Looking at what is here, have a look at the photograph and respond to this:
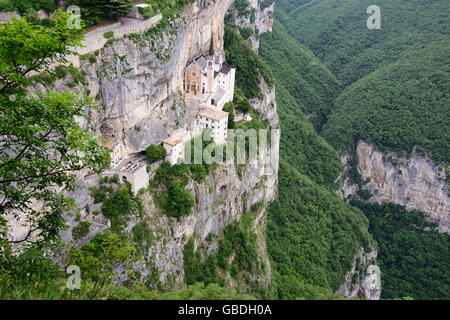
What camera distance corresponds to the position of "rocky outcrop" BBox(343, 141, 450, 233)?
242 feet

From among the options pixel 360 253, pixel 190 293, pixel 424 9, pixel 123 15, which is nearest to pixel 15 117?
pixel 190 293

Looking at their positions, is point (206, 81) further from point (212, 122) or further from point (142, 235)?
point (142, 235)

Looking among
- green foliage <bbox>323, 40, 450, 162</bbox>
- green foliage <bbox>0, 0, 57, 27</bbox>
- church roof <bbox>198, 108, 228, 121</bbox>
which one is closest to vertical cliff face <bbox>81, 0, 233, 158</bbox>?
church roof <bbox>198, 108, 228, 121</bbox>

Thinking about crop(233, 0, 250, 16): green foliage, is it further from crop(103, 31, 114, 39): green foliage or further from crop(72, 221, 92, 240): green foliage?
crop(72, 221, 92, 240): green foliage

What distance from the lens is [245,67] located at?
56.1 m

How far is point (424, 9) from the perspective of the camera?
119 meters

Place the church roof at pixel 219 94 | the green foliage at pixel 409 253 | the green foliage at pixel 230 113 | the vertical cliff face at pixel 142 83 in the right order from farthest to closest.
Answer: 1. the green foliage at pixel 409 253
2. the green foliage at pixel 230 113
3. the church roof at pixel 219 94
4. the vertical cliff face at pixel 142 83

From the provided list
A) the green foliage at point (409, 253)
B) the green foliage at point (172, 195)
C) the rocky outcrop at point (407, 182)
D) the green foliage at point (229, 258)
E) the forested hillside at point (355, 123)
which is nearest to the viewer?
the green foliage at point (172, 195)

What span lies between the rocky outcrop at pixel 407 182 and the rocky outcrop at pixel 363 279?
2034 centimetres

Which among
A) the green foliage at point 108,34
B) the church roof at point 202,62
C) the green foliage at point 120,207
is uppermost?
the green foliage at point 108,34

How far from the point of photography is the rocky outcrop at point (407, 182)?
73.8 m

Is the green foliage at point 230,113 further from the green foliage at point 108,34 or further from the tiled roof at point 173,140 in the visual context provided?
the green foliage at point 108,34

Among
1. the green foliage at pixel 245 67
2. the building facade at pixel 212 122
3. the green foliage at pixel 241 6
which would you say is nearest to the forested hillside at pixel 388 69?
the green foliage at pixel 241 6

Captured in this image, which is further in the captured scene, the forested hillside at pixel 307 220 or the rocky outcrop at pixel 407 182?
the rocky outcrop at pixel 407 182
